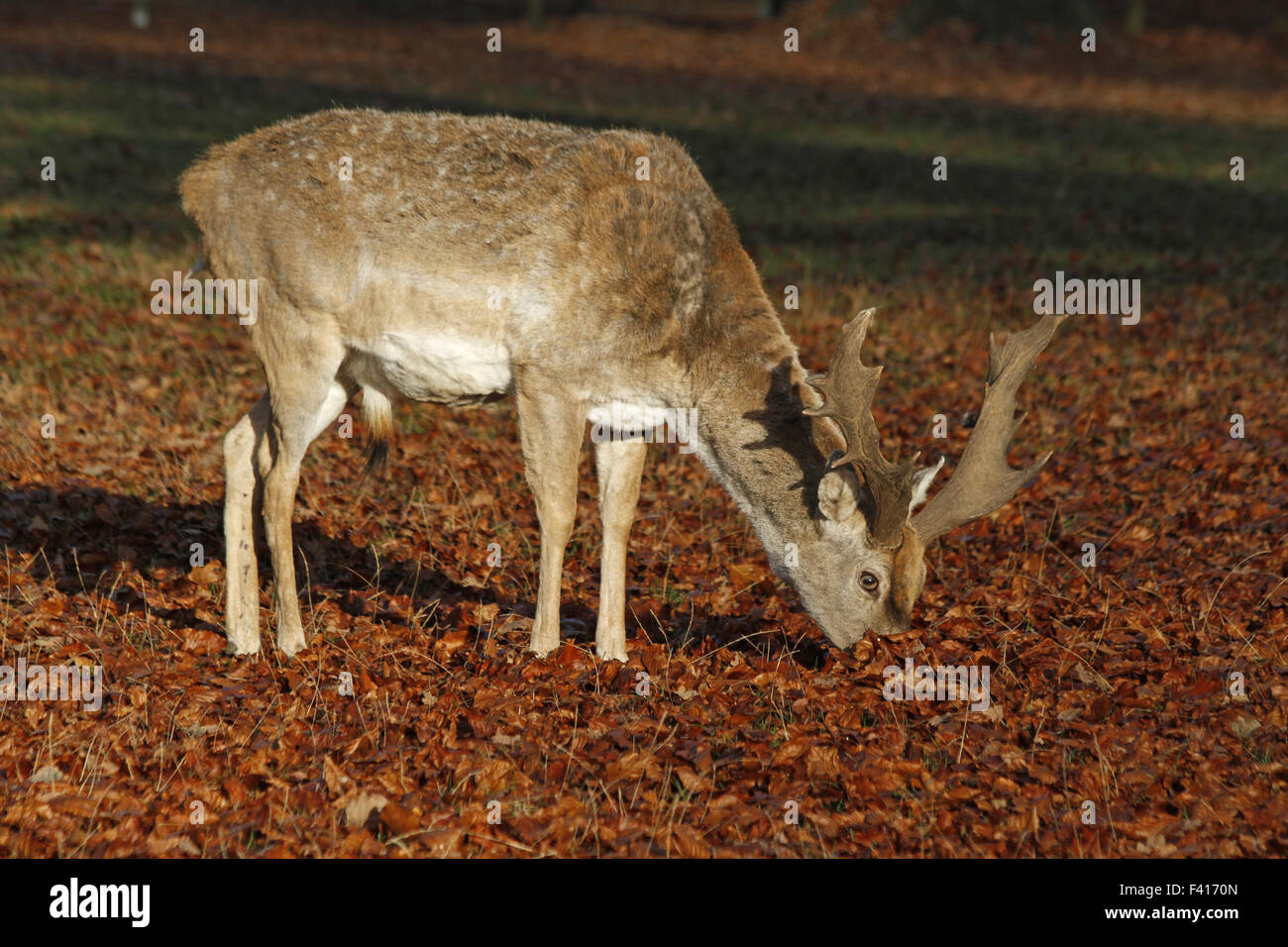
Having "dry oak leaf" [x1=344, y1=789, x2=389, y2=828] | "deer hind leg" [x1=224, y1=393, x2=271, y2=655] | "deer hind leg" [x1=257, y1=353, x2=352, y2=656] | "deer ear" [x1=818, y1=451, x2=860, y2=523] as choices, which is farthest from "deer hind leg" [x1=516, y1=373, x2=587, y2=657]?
"dry oak leaf" [x1=344, y1=789, x2=389, y2=828]

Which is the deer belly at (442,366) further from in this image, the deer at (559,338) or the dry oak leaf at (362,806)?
the dry oak leaf at (362,806)

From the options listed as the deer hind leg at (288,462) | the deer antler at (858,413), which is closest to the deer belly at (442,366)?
the deer hind leg at (288,462)

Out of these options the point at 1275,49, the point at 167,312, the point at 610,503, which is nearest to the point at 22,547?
the point at 610,503

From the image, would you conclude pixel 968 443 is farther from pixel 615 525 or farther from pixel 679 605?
pixel 679 605

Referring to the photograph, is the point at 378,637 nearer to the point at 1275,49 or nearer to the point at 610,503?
the point at 610,503

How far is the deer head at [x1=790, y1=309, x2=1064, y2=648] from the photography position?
19.8 feet

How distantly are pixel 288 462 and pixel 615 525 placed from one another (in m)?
1.77

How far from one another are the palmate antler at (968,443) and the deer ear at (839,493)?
10 cm

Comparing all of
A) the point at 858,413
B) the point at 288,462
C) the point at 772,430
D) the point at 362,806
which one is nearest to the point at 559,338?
the point at 772,430

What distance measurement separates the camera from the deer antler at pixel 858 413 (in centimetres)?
599

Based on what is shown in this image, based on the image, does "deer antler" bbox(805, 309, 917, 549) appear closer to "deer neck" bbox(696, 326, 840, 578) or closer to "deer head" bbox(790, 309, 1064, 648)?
"deer head" bbox(790, 309, 1064, 648)

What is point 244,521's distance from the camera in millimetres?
7234

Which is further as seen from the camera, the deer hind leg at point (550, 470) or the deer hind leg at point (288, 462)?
the deer hind leg at point (288, 462)

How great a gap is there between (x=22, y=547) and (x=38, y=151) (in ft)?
43.7
